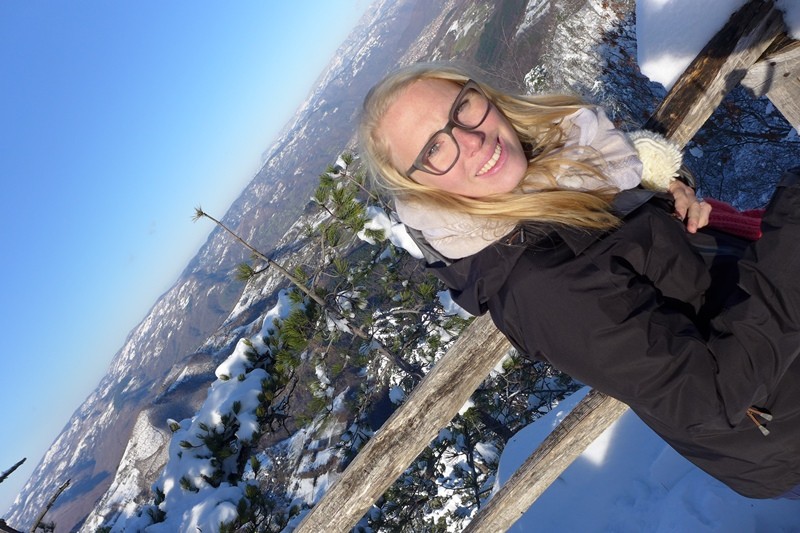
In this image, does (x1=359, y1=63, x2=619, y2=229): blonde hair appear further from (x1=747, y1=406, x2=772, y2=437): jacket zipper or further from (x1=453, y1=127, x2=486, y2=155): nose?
(x1=747, y1=406, x2=772, y2=437): jacket zipper

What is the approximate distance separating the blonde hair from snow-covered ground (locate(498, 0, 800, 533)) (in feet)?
2.42

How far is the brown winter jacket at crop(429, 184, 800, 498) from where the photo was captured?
1.11 m

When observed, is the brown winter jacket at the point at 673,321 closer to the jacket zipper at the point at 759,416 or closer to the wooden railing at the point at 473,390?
the jacket zipper at the point at 759,416

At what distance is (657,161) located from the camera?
1.81 m

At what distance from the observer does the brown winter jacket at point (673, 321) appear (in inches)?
43.6

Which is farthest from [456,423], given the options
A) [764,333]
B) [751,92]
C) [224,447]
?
[764,333]

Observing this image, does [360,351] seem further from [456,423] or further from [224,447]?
[224,447]

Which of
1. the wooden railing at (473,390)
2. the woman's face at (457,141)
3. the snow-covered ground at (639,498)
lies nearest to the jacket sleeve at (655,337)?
the woman's face at (457,141)

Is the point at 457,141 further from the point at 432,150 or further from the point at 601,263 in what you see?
the point at 601,263

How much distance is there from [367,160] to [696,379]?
130cm

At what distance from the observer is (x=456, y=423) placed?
6047 millimetres

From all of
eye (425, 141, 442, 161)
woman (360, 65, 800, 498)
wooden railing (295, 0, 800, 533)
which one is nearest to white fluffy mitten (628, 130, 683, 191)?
woman (360, 65, 800, 498)

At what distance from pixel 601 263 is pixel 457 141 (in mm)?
624

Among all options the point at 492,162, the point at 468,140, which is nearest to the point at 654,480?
the point at 492,162
